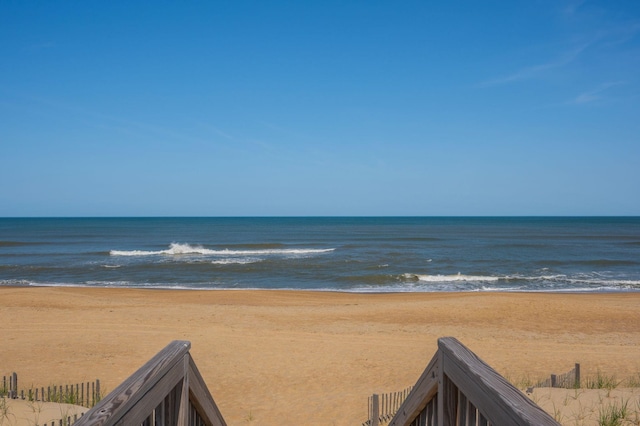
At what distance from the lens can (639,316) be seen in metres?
20.2

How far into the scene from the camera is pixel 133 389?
210 cm

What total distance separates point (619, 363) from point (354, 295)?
14961 millimetres

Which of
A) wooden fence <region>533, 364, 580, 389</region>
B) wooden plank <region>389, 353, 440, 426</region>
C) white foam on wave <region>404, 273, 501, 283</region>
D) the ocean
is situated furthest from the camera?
white foam on wave <region>404, 273, 501, 283</region>

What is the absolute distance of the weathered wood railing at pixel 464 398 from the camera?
1.86 meters

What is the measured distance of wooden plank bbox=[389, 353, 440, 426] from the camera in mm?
2938

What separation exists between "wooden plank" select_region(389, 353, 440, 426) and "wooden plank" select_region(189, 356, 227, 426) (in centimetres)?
129

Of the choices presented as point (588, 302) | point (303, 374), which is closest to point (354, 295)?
point (588, 302)

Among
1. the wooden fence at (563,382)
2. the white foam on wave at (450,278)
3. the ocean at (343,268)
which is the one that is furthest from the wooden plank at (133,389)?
the white foam on wave at (450,278)

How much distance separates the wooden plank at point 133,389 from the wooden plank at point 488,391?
56.2 inches

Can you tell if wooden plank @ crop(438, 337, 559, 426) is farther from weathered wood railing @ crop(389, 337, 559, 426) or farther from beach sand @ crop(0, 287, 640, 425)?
beach sand @ crop(0, 287, 640, 425)

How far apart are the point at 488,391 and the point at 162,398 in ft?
4.94

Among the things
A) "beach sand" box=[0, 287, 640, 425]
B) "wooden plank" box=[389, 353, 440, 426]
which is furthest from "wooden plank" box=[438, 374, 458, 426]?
"beach sand" box=[0, 287, 640, 425]

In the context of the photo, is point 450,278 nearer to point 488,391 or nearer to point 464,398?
point 464,398

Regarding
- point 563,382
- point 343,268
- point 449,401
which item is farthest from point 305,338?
point 343,268
